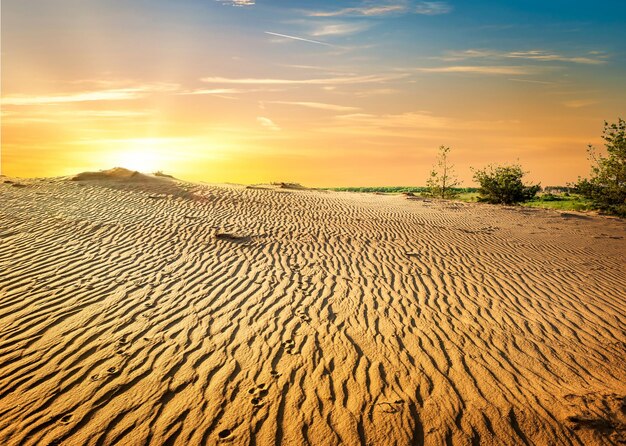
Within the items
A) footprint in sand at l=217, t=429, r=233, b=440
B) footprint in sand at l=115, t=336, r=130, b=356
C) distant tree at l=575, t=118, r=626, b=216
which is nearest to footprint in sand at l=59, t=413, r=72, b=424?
footprint in sand at l=115, t=336, r=130, b=356

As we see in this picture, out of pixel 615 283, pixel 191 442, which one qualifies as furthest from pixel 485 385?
pixel 615 283

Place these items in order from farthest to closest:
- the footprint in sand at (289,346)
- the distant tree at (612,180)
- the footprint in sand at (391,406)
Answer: the distant tree at (612,180) < the footprint in sand at (289,346) < the footprint in sand at (391,406)

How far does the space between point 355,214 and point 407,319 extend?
10.4 metres

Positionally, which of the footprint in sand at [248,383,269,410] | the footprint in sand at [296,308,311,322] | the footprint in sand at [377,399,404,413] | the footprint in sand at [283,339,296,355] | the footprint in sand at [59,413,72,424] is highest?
the footprint in sand at [296,308,311,322]

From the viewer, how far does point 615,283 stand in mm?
8211

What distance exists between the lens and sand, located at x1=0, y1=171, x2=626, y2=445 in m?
3.63

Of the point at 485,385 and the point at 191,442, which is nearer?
the point at 191,442

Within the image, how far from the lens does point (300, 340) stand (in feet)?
16.8

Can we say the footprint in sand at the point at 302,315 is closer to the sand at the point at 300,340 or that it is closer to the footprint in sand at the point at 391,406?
the sand at the point at 300,340

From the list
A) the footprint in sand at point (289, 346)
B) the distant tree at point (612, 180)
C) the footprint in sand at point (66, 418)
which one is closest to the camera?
the footprint in sand at point (66, 418)

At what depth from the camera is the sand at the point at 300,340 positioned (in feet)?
11.9

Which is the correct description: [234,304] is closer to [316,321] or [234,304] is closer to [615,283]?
[316,321]

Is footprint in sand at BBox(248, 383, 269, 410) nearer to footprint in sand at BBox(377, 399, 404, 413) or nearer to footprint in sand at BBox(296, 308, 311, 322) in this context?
footprint in sand at BBox(377, 399, 404, 413)

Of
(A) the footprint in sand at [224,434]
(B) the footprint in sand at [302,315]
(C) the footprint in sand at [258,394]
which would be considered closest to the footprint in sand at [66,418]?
(A) the footprint in sand at [224,434]
